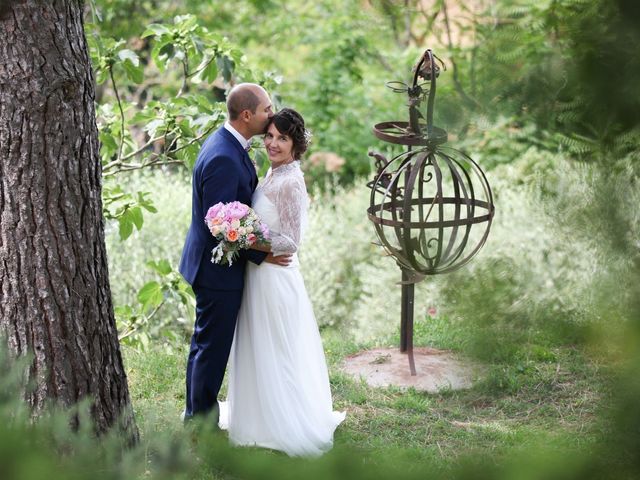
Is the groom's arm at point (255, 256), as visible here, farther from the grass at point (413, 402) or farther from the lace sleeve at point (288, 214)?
the grass at point (413, 402)

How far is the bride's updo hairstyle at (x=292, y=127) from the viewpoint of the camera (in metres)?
3.46

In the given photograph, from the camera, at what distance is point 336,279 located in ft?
24.5

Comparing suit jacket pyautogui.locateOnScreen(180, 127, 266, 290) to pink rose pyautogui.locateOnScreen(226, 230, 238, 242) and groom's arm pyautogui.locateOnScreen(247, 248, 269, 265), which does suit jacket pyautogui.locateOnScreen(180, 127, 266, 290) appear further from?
pink rose pyautogui.locateOnScreen(226, 230, 238, 242)

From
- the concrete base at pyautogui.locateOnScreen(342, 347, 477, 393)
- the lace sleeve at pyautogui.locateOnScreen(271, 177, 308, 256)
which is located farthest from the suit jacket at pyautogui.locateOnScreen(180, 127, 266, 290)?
the concrete base at pyautogui.locateOnScreen(342, 347, 477, 393)

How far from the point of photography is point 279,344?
364 cm

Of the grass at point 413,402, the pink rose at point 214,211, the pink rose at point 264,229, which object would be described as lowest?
the grass at point 413,402

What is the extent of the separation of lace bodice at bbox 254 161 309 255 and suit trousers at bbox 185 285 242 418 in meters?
0.32

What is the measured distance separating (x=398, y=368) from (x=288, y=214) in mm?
1711

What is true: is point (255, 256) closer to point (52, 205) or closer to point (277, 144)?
point (277, 144)

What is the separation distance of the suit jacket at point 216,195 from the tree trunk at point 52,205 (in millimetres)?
594

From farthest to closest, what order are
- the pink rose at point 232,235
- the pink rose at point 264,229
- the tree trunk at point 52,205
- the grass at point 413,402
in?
the grass at point 413,402
the pink rose at point 264,229
the pink rose at point 232,235
the tree trunk at point 52,205

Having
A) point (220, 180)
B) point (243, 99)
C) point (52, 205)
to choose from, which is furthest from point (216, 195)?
point (52, 205)

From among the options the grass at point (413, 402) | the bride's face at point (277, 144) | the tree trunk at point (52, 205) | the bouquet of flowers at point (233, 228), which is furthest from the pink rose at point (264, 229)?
the grass at point (413, 402)

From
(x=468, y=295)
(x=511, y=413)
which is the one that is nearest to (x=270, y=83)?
(x=511, y=413)
